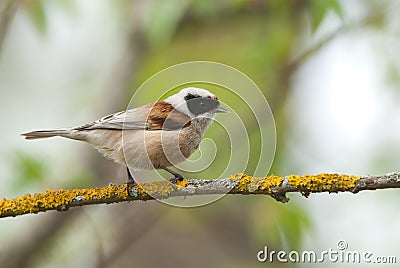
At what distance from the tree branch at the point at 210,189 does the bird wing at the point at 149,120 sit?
0.38 meters

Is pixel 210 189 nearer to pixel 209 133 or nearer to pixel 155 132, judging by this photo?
pixel 155 132

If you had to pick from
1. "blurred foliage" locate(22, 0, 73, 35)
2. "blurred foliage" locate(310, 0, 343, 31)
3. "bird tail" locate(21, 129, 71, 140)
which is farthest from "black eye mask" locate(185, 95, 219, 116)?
"blurred foliage" locate(22, 0, 73, 35)

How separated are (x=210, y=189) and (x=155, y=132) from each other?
574mm

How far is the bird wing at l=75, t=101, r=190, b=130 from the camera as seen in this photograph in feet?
10.5

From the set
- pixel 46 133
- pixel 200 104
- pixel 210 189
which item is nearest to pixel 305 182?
pixel 210 189

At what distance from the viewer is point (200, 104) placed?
3.17 meters

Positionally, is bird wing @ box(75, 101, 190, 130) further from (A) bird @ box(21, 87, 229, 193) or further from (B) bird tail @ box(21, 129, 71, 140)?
(B) bird tail @ box(21, 129, 71, 140)

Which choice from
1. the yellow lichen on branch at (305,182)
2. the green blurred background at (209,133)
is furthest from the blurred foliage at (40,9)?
the yellow lichen on branch at (305,182)

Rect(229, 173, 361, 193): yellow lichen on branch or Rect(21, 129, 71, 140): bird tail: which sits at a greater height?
Rect(21, 129, 71, 140): bird tail

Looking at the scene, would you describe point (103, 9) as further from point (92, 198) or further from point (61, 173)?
point (92, 198)

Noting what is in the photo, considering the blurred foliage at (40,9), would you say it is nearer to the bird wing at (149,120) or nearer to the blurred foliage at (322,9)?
the bird wing at (149,120)

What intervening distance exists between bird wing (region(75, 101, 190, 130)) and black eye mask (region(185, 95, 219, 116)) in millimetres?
56

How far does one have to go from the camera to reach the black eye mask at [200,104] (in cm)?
315

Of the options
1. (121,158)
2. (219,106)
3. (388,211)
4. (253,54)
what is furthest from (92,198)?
(388,211)
